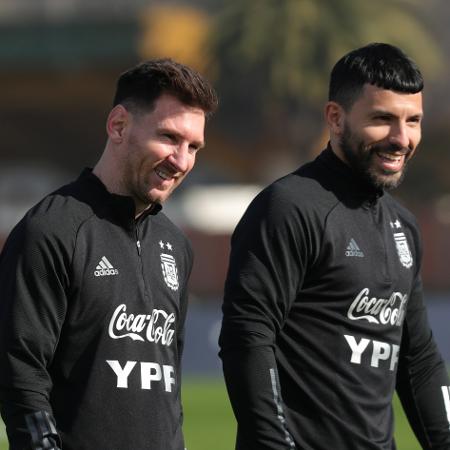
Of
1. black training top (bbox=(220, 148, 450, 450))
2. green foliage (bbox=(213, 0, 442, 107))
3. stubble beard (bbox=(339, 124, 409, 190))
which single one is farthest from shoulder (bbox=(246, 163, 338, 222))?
green foliage (bbox=(213, 0, 442, 107))

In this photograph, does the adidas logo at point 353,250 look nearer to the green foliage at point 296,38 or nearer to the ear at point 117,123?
the ear at point 117,123

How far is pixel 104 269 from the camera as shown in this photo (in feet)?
15.4

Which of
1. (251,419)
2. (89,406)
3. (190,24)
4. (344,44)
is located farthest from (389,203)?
(190,24)

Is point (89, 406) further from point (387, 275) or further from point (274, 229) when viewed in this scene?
point (387, 275)

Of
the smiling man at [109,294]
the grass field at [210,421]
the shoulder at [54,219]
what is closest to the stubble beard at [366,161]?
the smiling man at [109,294]

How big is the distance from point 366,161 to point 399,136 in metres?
0.16

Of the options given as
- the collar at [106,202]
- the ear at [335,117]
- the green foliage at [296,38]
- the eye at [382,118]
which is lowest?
the collar at [106,202]

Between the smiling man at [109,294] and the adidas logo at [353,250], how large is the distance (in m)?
0.63

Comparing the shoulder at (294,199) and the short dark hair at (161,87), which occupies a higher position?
the short dark hair at (161,87)

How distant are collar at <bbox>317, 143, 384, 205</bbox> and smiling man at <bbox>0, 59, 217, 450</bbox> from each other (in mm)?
677

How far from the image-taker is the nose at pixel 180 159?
186 inches

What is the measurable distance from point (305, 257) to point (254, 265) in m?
0.18

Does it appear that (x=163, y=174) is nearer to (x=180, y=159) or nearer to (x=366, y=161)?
(x=180, y=159)

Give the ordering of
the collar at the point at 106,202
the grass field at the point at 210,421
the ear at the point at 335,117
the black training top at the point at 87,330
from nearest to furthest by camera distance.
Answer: the black training top at the point at 87,330, the collar at the point at 106,202, the ear at the point at 335,117, the grass field at the point at 210,421
